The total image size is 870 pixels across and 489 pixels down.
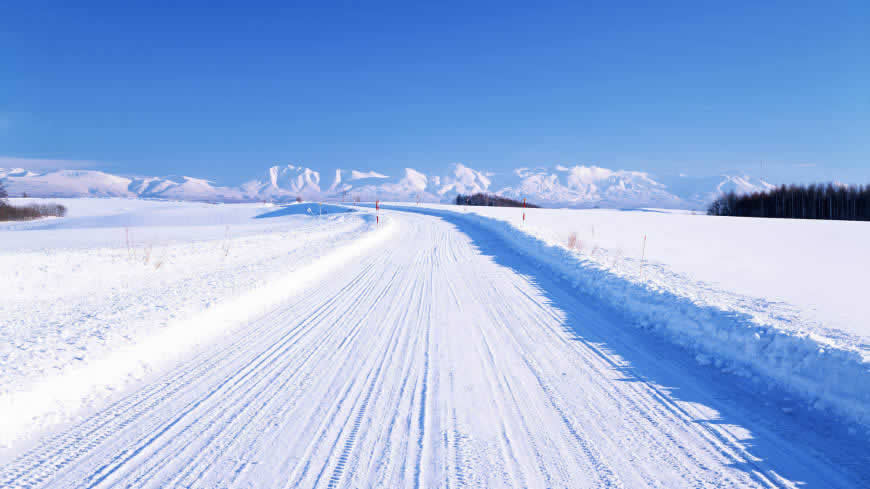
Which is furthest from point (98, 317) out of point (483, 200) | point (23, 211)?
point (483, 200)

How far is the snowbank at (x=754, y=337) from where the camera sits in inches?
141

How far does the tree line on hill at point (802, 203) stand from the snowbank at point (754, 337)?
7481 cm

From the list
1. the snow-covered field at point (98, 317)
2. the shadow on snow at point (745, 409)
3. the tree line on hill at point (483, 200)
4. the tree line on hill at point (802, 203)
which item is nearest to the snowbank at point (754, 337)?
the shadow on snow at point (745, 409)

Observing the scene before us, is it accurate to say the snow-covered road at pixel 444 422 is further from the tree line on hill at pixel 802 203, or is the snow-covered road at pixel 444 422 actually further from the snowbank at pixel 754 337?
the tree line on hill at pixel 802 203

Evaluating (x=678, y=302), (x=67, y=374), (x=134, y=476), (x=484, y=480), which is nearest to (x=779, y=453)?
(x=484, y=480)

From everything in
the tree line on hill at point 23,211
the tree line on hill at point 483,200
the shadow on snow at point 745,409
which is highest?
the tree line on hill at point 483,200

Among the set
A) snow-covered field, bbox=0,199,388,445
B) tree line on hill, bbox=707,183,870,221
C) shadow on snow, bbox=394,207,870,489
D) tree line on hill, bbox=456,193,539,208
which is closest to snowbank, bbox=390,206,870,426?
shadow on snow, bbox=394,207,870,489

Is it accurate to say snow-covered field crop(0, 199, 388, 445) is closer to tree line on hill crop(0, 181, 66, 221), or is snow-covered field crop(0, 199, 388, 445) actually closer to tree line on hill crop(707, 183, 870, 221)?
tree line on hill crop(0, 181, 66, 221)

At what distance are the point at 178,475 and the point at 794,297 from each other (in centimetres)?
977

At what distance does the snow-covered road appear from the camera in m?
2.72

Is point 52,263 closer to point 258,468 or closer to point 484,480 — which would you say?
point 258,468

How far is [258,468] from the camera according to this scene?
2.75m

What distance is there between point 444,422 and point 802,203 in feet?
308

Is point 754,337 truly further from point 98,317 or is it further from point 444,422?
point 98,317
